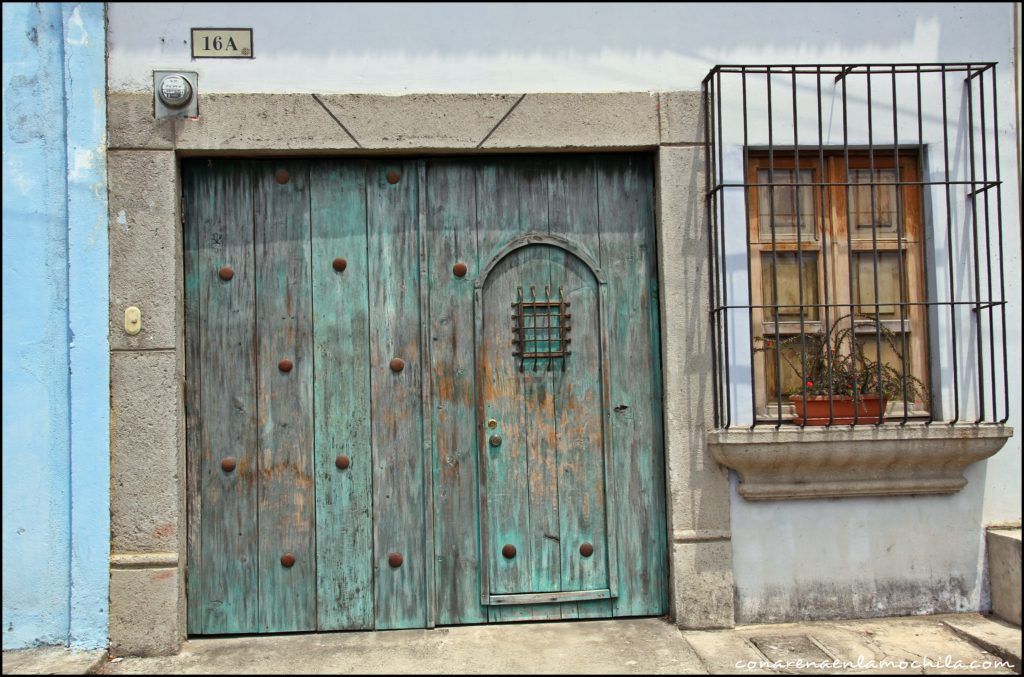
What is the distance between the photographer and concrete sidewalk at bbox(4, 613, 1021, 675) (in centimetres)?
366

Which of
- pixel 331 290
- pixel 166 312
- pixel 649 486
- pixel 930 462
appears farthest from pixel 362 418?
pixel 930 462

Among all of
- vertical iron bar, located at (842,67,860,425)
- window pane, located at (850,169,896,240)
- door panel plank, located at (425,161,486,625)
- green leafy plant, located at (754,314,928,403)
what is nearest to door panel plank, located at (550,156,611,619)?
door panel plank, located at (425,161,486,625)

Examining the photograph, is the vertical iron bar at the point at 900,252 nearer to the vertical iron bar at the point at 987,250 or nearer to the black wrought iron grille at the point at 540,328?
the vertical iron bar at the point at 987,250

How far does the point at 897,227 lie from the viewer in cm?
423

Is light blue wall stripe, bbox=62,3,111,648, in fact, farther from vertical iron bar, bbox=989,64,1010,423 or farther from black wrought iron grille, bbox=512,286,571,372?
vertical iron bar, bbox=989,64,1010,423

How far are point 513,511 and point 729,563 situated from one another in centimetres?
100

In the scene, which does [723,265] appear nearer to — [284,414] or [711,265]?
[711,265]

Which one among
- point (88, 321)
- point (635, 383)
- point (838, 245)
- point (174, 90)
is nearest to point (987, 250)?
point (838, 245)

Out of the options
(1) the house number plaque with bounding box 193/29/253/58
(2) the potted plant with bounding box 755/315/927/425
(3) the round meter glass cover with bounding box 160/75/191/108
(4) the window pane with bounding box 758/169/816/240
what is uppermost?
(1) the house number plaque with bounding box 193/29/253/58

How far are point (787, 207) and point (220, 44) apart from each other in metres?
2.72

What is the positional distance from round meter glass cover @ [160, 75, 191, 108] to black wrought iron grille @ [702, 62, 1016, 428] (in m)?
2.33

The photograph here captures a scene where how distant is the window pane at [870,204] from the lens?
4.28m

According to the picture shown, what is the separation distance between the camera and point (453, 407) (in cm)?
416

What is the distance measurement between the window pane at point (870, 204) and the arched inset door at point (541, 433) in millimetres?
1282
